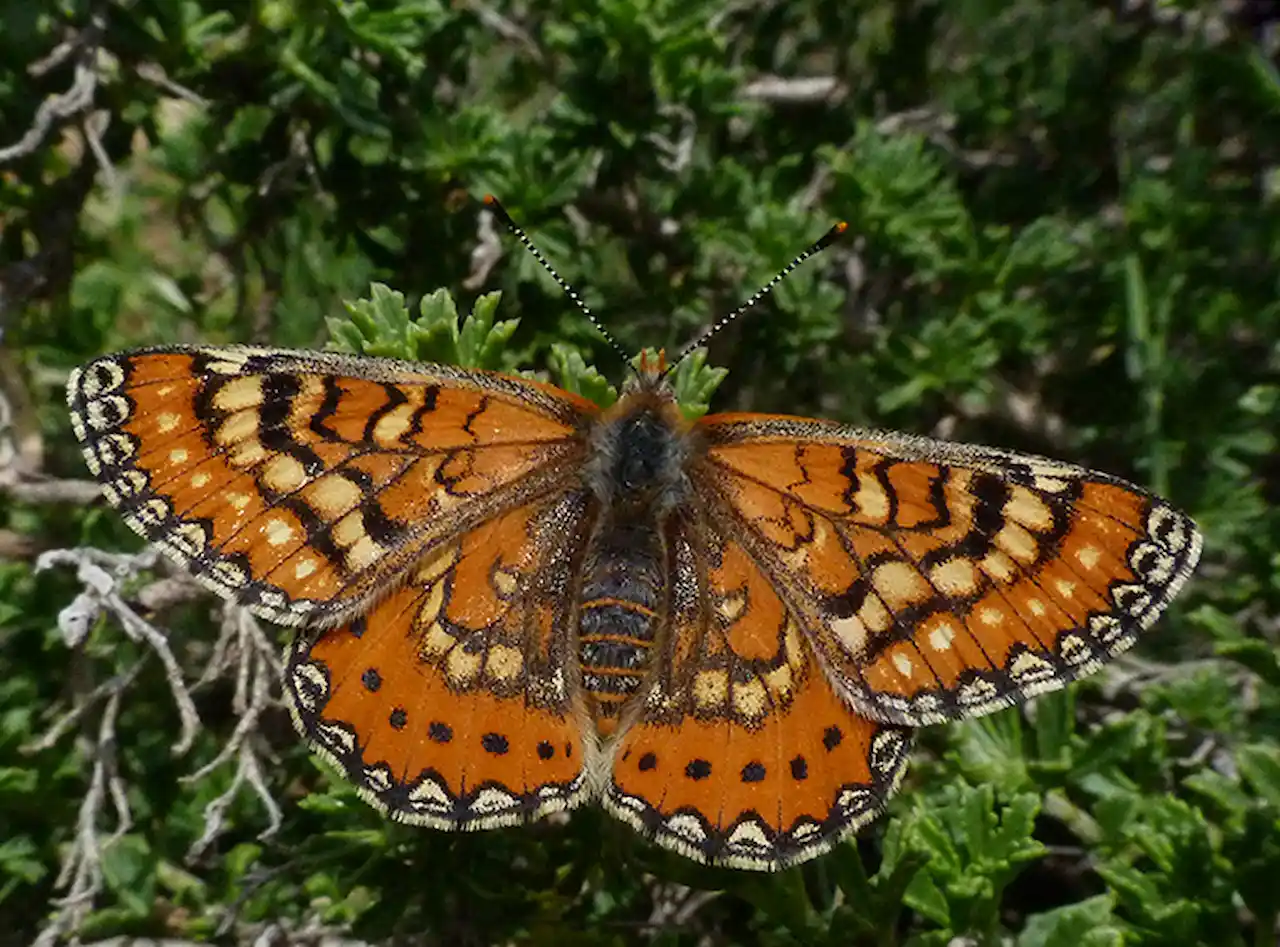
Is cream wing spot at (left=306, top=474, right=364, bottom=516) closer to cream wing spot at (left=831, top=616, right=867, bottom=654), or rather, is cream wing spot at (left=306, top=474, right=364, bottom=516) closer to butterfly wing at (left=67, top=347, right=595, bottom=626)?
butterfly wing at (left=67, top=347, right=595, bottom=626)

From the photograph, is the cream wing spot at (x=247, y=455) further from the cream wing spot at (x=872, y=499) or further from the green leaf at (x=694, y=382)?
the cream wing spot at (x=872, y=499)

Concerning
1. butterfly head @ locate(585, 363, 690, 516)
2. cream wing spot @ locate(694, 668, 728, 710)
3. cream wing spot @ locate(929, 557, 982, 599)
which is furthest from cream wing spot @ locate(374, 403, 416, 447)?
cream wing spot @ locate(929, 557, 982, 599)

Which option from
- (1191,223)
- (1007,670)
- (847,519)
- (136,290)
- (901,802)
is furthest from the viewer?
(136,290)

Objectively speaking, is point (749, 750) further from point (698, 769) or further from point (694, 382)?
Answer: point (694, 382)

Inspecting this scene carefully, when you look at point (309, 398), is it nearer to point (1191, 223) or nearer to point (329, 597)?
point (329, 597)

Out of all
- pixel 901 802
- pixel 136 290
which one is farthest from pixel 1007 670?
pixel 136 290

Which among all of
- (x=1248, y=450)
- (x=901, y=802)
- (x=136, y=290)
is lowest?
(x=136, y=290)
